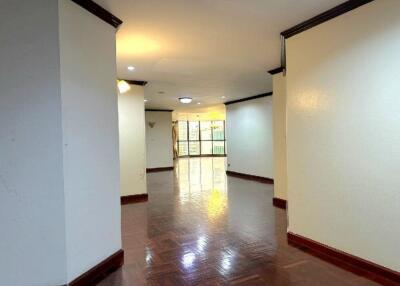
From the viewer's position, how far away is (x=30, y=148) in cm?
212

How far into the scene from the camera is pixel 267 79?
20.1ft

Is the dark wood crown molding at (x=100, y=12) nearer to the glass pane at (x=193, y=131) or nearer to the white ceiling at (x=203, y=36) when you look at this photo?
the white ceiling at (x=203, y=36)

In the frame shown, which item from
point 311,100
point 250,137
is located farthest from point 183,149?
point 311,100

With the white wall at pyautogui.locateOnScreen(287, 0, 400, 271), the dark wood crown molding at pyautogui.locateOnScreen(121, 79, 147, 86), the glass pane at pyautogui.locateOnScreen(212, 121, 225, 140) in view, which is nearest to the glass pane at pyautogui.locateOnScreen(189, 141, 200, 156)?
the glass pane at pyautogui.locateOnScreen(212, 121, 225, 140)

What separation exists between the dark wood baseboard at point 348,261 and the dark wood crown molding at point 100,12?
121 inches

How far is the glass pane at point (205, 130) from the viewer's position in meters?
18.4

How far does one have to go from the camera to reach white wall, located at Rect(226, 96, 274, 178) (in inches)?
312

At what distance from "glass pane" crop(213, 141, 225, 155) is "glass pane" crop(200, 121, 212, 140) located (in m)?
0.56

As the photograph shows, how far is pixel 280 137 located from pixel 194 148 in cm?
1340

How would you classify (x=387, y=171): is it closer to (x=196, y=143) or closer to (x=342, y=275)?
→ (x=342, y=275)

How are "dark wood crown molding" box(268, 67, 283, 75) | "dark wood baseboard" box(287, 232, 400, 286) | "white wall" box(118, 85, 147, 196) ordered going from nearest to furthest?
"dark wood baseboard" box(287, 232, 400, 286) → "dark wood crown molding" box(268, 67, 283, 75) → "white wall" box(118, 85, 147, 196)

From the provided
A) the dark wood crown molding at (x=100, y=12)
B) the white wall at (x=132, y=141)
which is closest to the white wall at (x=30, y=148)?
the dark wood crown molding at (x=100, y=12)

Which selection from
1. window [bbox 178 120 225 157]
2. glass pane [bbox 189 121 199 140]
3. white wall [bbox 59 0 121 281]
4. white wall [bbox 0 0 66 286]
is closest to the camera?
white wall [bbox 0 0 66 286]

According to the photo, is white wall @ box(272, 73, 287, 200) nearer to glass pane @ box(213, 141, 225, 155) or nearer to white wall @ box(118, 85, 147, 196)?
white wall @ box(118, 85, 147, 196)
